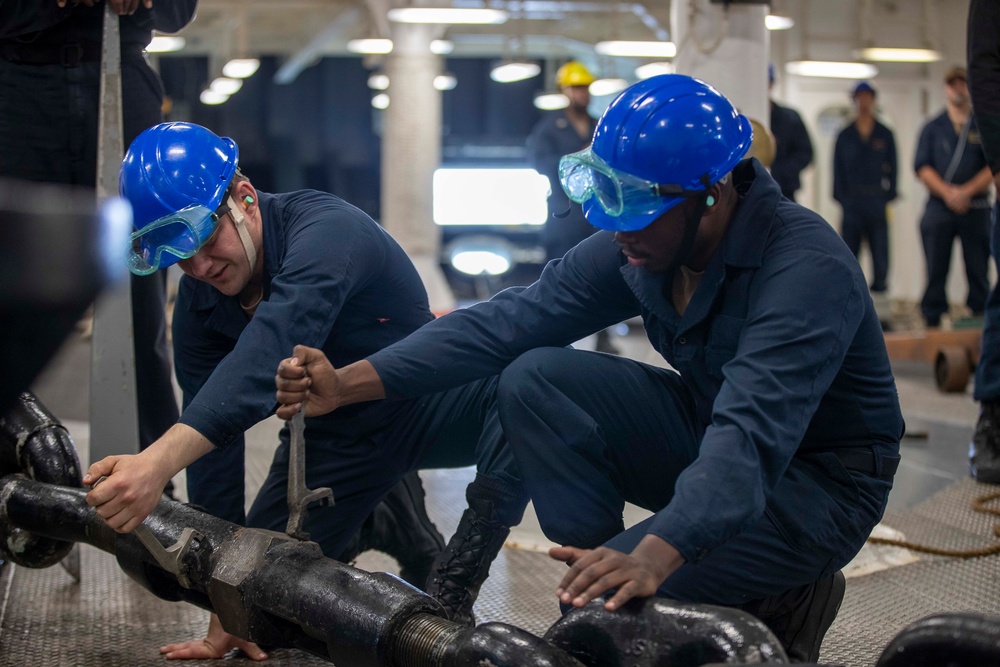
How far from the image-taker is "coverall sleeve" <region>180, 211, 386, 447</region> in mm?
2094

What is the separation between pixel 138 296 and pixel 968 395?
16.6 ft

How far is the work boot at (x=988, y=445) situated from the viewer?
379 cm

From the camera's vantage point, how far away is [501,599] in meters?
2.71

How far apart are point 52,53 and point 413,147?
10244 mm

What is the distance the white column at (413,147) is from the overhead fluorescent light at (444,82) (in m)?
0.30

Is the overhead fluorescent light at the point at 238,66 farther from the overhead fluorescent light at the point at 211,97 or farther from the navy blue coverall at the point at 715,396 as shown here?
the navy blue coverall at the point at 715,396

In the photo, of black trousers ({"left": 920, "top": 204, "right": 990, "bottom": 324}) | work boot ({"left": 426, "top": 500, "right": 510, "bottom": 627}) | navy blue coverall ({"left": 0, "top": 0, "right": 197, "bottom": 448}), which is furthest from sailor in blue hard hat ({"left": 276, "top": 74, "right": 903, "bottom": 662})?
black trousers ({"left": 920, "top": 204, "right": 990, "bottom": 324})

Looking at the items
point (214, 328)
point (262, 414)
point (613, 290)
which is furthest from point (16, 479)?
point (613, 290)

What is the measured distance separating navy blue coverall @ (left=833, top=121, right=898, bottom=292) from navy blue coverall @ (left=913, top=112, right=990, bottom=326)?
1596 mm

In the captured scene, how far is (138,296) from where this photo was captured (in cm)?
305

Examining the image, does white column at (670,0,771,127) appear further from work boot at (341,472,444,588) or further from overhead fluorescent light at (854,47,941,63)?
overhead fluorescent light at (854,47,941,63)

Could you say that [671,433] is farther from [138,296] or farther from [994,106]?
[994,106]

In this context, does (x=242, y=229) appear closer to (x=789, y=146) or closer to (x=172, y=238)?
(x=172, y=238)

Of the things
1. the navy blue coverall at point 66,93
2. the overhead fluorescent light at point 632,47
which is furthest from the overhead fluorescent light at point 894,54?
the navy blue coverall at point 66,93
